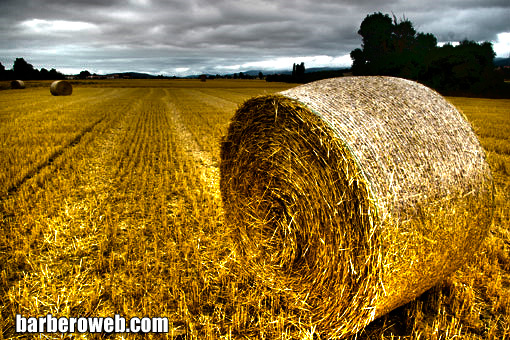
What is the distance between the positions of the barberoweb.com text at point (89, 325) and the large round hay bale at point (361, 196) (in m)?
1.24

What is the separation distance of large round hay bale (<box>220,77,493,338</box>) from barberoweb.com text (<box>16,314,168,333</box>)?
1241mm

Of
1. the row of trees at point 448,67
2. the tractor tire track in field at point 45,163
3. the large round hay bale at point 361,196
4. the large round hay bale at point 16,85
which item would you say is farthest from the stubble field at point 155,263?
the large round hay bale at point 16,85

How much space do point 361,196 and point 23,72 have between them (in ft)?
320

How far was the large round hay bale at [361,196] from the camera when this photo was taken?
105 inches

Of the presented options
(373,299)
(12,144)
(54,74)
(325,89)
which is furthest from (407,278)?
(54,74)

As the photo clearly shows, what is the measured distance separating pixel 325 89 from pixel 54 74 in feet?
330

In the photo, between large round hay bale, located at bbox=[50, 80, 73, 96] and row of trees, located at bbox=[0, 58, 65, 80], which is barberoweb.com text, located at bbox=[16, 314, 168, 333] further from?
row of trees, located at bbox=[0, 58, 65, 80]

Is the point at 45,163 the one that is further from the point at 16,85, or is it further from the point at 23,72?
the point at 23,72

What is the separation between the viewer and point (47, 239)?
4.61 metres

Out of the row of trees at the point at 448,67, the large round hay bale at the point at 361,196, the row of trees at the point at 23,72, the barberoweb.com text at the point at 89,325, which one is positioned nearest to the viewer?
the large round hay bale at the point at 361,196

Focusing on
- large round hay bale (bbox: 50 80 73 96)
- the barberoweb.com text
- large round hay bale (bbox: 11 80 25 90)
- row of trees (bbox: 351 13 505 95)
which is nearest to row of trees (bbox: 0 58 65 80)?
large round hay bale (bbox: 11 80 25 90)

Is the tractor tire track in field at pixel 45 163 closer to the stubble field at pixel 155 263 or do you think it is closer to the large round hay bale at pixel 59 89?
the stubble field at pixel 155 263

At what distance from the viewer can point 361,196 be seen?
104 inches

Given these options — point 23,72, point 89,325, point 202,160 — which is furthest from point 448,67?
point 23,72
